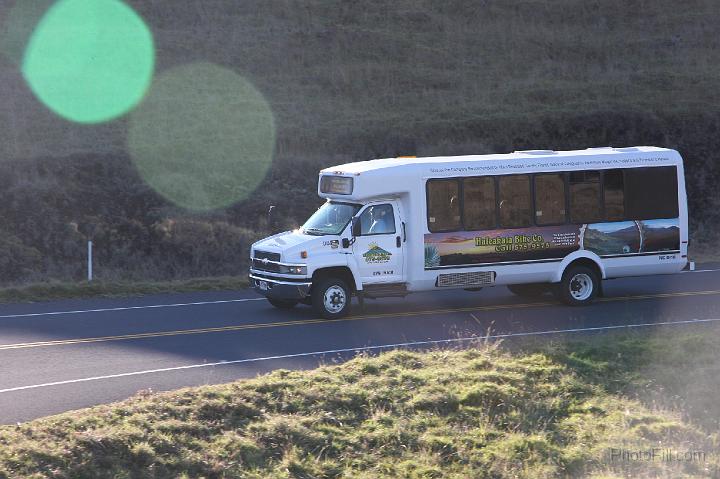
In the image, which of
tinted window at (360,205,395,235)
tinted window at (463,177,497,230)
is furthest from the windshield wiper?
tinted window at (463,177,497,230)

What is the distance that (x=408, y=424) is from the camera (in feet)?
37.0

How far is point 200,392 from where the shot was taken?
37.4ft

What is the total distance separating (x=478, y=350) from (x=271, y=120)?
26805 millimetres

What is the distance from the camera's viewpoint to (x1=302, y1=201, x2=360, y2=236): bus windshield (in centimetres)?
1784

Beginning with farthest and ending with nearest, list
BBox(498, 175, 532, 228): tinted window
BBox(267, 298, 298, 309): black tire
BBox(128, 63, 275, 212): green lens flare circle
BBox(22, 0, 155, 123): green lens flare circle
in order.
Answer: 1. BBox(22, 0, 155, 123): green lens flare circle
2. BBox(128, 63, 275, 212): green lens flare circle
3. BBox(267, 298, 298, 309): black tire
4. BBox(498, 175, 532, 228): tinted window

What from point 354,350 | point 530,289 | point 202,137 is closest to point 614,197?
point 530,289

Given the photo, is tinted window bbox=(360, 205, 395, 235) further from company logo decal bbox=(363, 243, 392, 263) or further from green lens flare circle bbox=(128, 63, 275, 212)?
green lens flare circle bbox=(128, 63, 275, 212)

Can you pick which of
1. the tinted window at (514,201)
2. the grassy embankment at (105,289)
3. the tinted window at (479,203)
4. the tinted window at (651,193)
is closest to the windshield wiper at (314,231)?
the tinted window at (479,203)

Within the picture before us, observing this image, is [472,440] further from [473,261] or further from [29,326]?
[29,326]

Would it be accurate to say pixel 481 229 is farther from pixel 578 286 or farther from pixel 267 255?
pixel 267 255

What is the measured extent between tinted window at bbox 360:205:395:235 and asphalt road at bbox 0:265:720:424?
154 centimetres

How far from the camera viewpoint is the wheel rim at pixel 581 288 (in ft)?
62.8

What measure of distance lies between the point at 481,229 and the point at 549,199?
4.86ft

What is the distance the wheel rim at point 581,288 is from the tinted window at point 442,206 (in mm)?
2688
